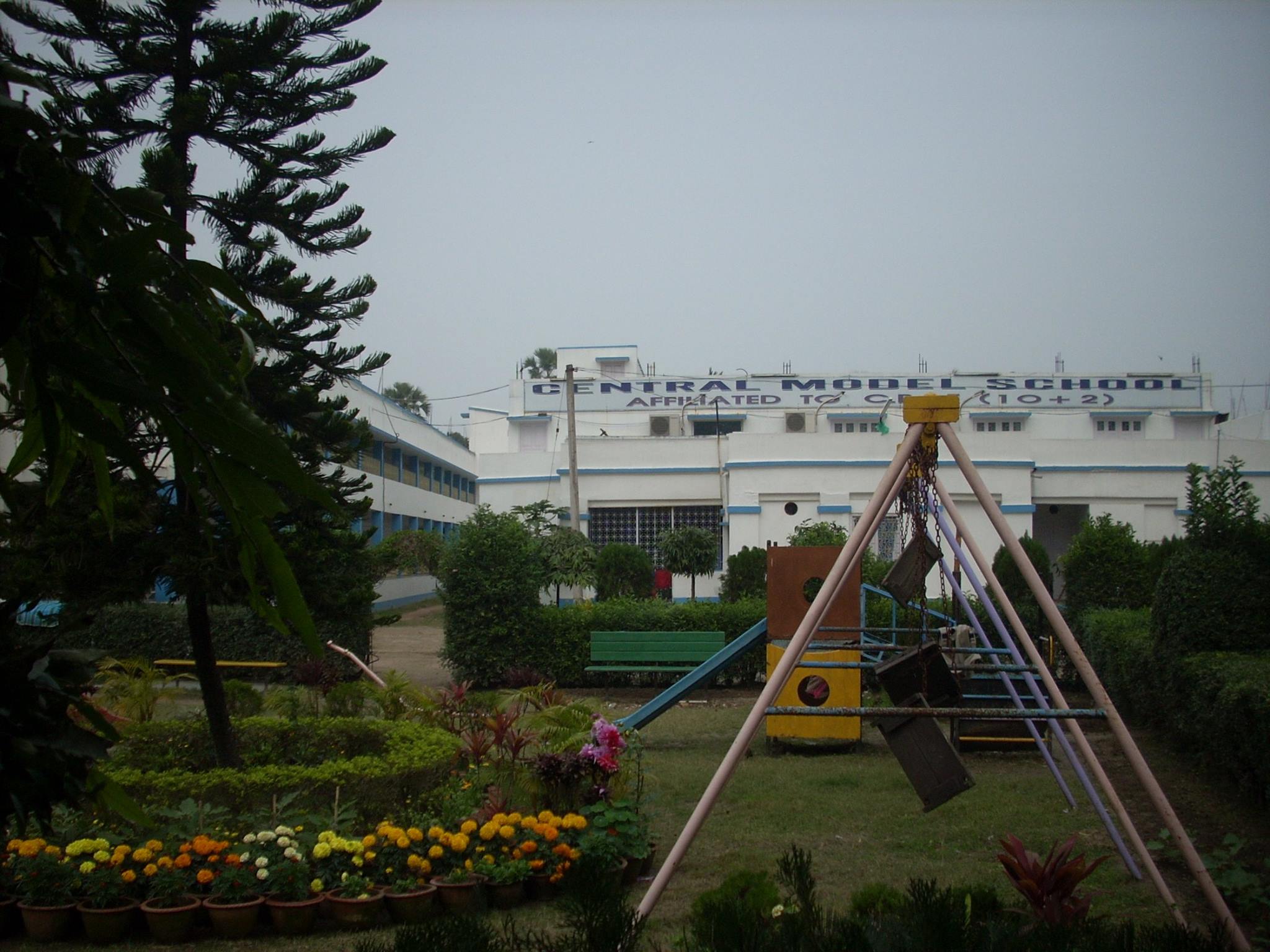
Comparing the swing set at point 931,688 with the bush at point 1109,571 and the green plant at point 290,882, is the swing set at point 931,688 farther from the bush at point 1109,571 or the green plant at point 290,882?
the bush at point 1109,571

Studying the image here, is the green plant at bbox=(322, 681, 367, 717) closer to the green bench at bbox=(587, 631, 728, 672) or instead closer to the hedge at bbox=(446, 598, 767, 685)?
the green bench at bbox=(587, 631, 728, 672)

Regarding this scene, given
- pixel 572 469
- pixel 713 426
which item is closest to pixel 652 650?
pixel 572 469

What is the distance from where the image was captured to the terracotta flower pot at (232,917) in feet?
16.2

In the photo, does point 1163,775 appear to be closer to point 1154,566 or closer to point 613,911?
point 1154,566

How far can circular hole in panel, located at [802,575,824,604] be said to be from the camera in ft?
33.5

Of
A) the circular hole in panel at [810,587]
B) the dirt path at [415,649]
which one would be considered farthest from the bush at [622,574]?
the circular hole in panel at [810,587]

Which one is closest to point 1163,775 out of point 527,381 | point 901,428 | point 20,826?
point 20,826

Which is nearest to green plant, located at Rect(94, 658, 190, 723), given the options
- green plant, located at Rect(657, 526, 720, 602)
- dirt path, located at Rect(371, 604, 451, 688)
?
dirt path, located at Rect(371, 604, 451, 688)

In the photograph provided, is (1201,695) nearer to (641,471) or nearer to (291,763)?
(291,763)

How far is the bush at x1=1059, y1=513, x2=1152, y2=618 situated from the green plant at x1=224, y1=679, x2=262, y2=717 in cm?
1078

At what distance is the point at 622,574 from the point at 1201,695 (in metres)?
13.7

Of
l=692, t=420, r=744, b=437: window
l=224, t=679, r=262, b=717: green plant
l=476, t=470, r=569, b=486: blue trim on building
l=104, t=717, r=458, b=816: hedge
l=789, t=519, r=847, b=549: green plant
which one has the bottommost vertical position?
l=104, t=717, r=458, b=816: hedge

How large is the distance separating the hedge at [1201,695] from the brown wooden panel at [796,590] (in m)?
2.78

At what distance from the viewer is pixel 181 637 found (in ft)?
51.1
